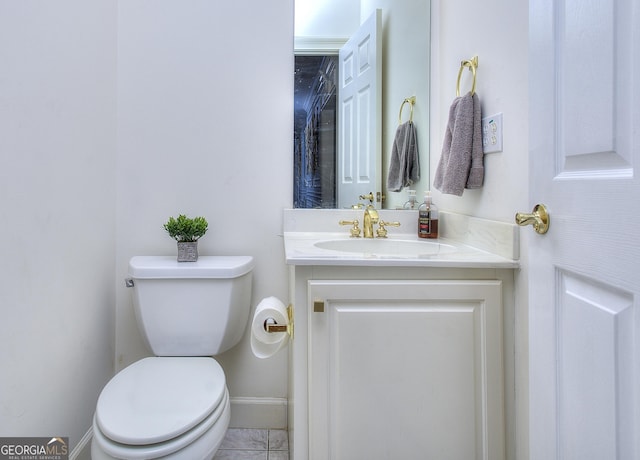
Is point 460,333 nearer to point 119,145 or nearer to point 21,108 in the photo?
point 21,108

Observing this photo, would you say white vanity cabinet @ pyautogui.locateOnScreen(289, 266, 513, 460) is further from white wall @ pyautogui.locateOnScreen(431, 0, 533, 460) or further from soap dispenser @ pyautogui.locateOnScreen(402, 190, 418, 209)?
soap dispenser @ pyautogui.locateOnScreen(402, 190, 418, 209)

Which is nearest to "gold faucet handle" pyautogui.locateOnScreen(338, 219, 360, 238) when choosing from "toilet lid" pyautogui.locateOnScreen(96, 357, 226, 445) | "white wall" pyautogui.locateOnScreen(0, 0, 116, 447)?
"toilet lid" pyautogui.locateOnScreen(96, 357, 226, 445)

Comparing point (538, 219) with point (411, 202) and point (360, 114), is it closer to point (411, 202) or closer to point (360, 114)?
point (411, 202)

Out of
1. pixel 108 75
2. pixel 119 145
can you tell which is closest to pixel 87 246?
pixel 119 145

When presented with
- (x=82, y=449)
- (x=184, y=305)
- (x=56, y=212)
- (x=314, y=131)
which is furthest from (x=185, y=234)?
(x=82, y=449)

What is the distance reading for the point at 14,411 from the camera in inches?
40.9

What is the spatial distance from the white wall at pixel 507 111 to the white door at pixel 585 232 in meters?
0.16

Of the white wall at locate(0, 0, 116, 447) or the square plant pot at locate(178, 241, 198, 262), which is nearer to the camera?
the white wall at locate(0, 0, 116, 447)

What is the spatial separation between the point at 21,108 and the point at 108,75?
1.84 ft

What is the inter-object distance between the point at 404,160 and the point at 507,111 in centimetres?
63

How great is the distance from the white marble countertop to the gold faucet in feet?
0.19

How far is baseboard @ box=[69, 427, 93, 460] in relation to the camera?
1329 millimetres

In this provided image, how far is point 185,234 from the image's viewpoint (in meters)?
1.52

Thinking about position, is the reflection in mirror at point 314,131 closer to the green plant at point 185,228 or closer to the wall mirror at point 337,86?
the wall mirror at point 337,86
